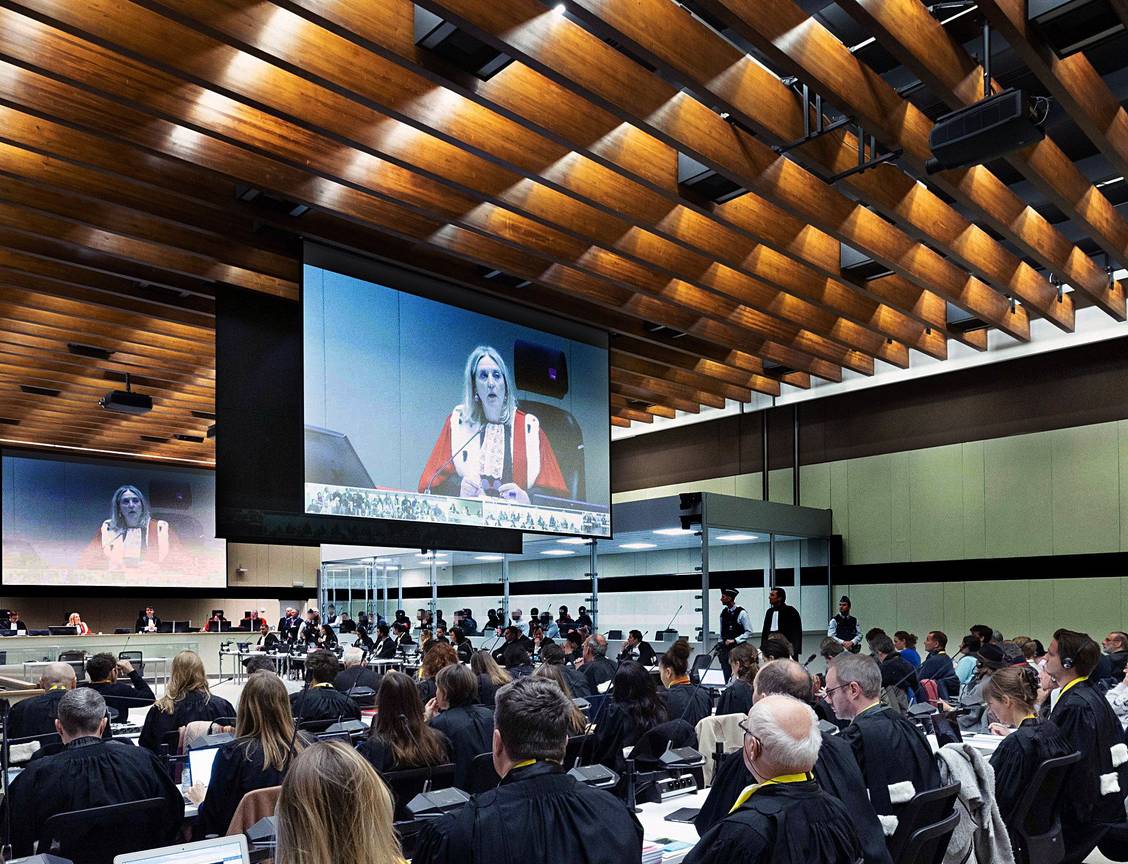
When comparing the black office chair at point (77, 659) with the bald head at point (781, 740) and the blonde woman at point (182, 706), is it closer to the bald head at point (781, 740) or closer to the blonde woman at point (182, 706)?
the blonde woman at point (182, 706)

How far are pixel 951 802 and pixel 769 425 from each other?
572 inches

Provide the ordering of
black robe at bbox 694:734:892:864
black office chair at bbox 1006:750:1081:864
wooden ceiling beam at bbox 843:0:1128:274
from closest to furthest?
black robe at bbox 694:734:892:864
black office chair at bbox 1006:750:1081:864
wooden ceiling beam at bbox 843:0:1128:274

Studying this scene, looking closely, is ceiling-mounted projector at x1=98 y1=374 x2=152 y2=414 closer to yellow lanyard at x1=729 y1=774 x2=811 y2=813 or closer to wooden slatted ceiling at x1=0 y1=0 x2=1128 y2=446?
wooden slatted ceiling at x1=0 y1=0 x2=1128 y2=446

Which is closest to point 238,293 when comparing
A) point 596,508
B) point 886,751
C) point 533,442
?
point 533,442

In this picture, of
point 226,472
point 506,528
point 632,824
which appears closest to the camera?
point 632,824

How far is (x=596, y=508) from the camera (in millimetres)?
12430

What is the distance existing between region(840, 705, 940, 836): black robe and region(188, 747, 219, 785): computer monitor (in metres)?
2.80

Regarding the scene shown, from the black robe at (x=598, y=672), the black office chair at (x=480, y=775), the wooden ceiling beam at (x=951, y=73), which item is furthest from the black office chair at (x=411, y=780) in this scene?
the black robe at (x=598, y=672)

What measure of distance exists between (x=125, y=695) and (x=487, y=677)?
387 cm

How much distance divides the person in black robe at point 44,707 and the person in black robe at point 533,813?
184 inches

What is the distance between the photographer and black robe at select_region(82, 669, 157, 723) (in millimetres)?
8308

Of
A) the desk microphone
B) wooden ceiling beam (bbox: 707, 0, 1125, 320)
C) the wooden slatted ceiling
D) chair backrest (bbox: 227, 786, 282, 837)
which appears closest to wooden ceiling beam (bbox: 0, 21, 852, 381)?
the wooden slatted ceiling

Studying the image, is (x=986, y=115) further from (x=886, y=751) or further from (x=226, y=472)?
(x=226, y=472)

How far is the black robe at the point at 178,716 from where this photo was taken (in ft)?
21.6
